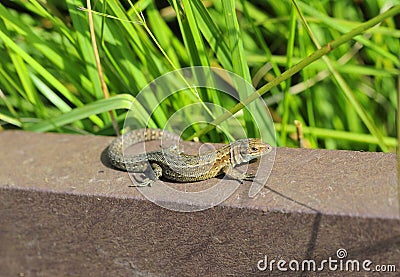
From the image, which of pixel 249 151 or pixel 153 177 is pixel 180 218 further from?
pixel 249 151

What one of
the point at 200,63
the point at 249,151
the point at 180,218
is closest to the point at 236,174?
the point at 249,151

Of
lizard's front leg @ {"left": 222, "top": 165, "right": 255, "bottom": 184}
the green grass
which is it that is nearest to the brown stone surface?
lizard's front leg @ {"left": 222, "top": 165, "right": 255, "bottom": 184}

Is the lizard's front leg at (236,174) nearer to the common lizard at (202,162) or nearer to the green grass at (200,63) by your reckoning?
the common lizard at (202,162)

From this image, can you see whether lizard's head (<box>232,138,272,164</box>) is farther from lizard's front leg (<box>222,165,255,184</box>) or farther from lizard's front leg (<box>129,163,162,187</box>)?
lizard's front leg (<box>129,163,162,187</box>)

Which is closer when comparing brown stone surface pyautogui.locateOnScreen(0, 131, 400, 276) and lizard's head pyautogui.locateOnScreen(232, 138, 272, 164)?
brown stone surface pyautogui.locateOnScreen(0, 131, 400, 276)

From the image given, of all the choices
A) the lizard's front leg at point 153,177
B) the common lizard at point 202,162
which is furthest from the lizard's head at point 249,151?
the lizard's front leg at point 153,177

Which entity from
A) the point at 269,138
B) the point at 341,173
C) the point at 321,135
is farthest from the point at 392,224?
Answer: the point at 321,135
